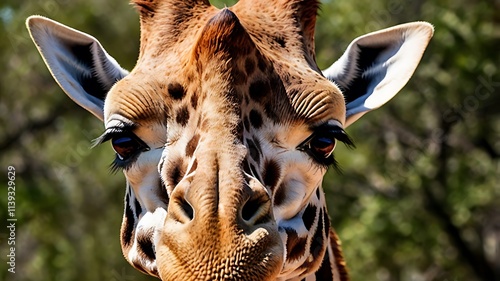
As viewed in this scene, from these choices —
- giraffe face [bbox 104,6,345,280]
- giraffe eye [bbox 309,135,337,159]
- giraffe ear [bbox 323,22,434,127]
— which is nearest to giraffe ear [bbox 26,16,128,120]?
giraffe face [bbox 104,6,345,280]

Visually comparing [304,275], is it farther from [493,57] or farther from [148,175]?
[493,57]

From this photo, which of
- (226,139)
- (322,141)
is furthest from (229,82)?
(322,141)

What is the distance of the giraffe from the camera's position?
3518 millimetres

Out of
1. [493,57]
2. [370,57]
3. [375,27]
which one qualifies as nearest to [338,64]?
[370,57]

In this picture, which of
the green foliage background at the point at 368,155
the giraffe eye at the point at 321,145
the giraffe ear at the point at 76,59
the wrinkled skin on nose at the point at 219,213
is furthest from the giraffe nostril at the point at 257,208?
the green foliage background at the point at 368,155

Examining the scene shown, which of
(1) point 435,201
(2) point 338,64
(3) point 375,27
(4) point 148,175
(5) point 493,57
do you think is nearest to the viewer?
(4) point 148,175

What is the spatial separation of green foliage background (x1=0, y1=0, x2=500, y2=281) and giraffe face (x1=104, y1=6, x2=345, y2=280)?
427 inches

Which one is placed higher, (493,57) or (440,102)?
(493,57)

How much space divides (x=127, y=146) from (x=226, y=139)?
2.05 ft

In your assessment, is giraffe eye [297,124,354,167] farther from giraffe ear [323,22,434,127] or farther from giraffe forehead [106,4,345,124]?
giraffe ear [323,22,434,127]

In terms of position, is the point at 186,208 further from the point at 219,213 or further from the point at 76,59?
the point at 76,59

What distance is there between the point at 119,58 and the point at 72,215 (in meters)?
4.20

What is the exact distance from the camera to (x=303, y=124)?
4148mm

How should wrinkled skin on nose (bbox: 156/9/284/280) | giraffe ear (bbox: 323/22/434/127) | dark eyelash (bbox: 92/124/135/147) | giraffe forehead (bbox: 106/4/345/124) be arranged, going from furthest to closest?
giraffe ear (bbox: 323/22/434/127)
dark eyelash (bbox: 92/124/135/147)
giraffe forehead (bbox: 106/4/345/124)
wrinkled skin on nose (bbox: 156/9/284/280)
